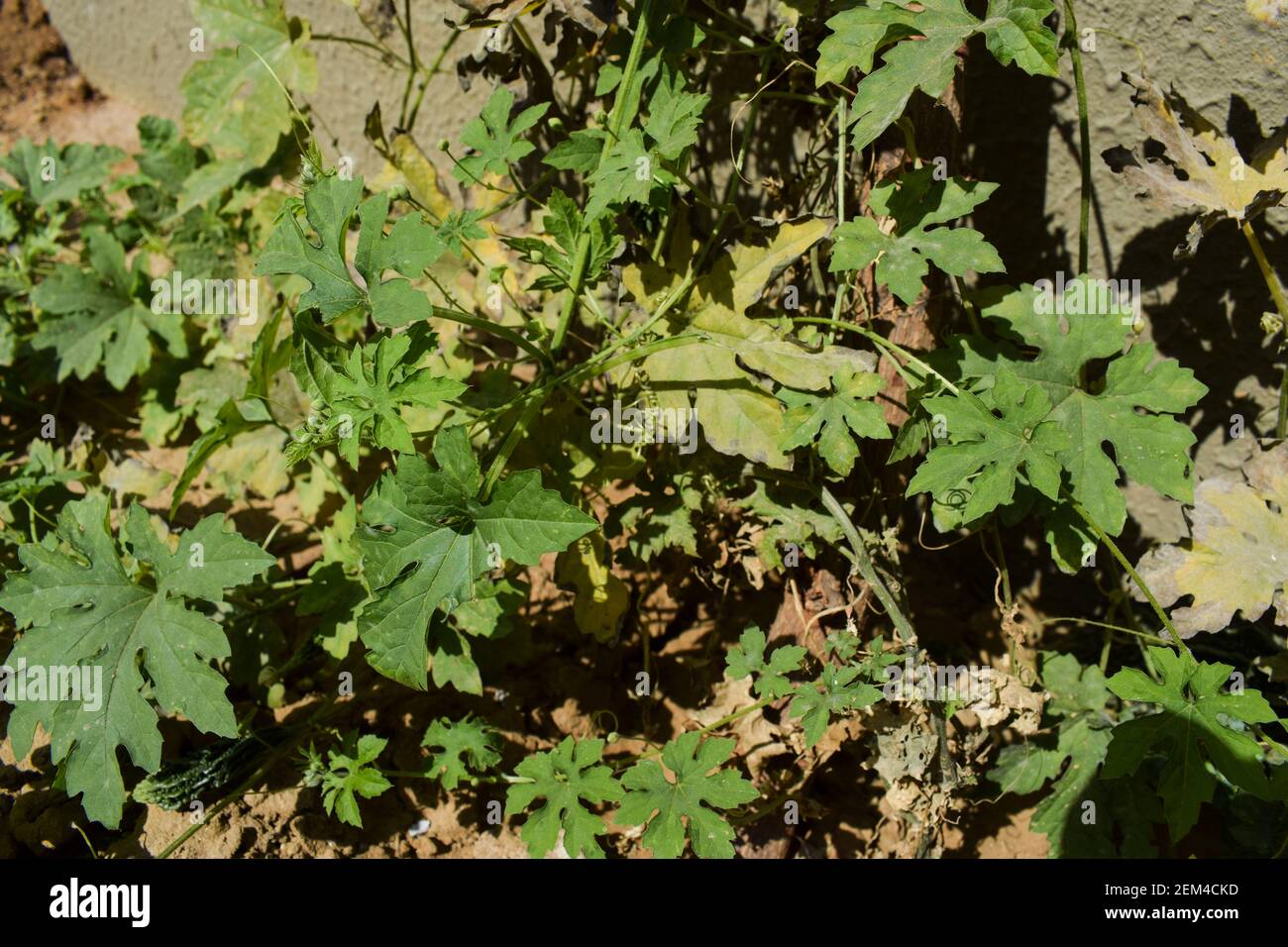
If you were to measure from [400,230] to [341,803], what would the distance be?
4.34ft

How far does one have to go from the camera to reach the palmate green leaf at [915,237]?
95.5 inches

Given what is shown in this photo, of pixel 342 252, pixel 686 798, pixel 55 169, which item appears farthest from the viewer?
pixel 55 169

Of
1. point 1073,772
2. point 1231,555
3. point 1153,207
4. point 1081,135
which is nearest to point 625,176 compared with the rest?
point 1081,135

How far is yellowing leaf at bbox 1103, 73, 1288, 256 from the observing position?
2510mm

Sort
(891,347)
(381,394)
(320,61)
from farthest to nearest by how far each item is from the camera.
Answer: (320,61)
(891,347)
(381,394)

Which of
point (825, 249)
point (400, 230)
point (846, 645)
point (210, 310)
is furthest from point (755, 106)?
point (210, 310)

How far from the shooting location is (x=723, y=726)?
9.22ft

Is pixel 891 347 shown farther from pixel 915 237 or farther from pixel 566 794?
pixel 566 794

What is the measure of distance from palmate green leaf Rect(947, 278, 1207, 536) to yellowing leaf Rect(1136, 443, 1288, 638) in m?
0.13

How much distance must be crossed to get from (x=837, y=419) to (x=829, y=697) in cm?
62

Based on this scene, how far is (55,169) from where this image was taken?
4.07m

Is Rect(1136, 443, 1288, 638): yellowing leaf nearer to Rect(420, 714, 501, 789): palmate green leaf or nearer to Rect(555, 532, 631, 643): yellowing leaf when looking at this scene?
Rect(555, 532, 631, 643): yellowing leaf

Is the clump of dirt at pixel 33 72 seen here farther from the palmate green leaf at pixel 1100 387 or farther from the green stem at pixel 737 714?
the palmate green leaf at pixel 1100 387

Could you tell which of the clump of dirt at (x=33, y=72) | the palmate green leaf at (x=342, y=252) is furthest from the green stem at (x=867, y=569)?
the clump of dirt at (x=33, y=72)
